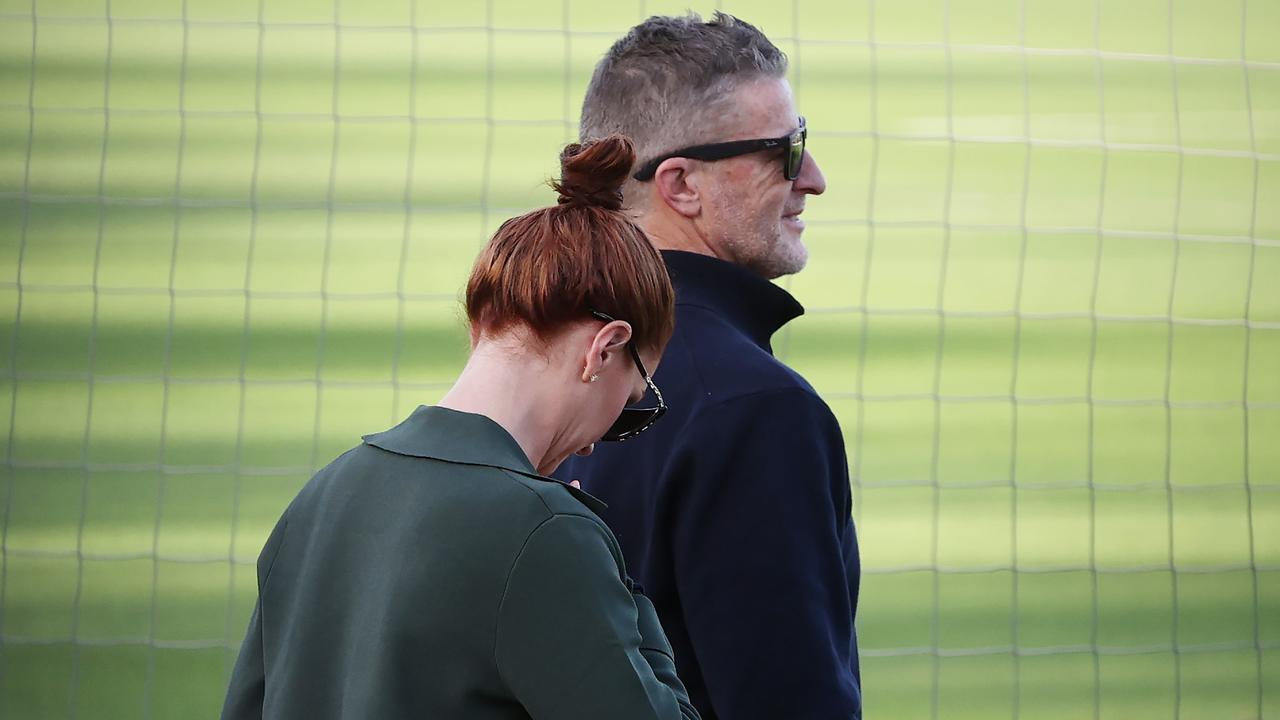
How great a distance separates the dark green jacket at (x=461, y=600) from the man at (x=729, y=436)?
0.32 meters

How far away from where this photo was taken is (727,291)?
1.49 metres

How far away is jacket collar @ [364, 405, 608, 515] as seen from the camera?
0.98 metres

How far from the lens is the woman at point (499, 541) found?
3.05 feet

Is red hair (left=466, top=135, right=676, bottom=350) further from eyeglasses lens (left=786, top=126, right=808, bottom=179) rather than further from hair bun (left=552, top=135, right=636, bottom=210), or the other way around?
eyeglasses lens (left=786, top=126, right=808, bottom=179)

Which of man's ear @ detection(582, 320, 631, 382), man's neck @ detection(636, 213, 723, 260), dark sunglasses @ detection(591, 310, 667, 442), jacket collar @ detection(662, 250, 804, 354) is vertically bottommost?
dark sunglasses @ detection(591, 310, 667, 442)

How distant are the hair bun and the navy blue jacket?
287 mm

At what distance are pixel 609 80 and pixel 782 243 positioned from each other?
0.95 feet

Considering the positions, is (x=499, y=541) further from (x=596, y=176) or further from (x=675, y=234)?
(x=675, y=234)

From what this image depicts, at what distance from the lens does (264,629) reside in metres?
1.05

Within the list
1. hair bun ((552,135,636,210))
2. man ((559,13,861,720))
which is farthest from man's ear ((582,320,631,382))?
man ((559,13,861,720))

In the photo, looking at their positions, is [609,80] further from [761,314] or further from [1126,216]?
[1126,216]

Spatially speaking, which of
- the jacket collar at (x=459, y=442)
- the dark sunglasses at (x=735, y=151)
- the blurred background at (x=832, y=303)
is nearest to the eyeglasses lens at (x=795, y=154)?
the dark sunglasses at (x=735, y=151)

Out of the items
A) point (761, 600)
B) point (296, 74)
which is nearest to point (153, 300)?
point (296, 74)

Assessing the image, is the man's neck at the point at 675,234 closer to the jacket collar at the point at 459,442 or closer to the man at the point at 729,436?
the man at the point at 729,436
